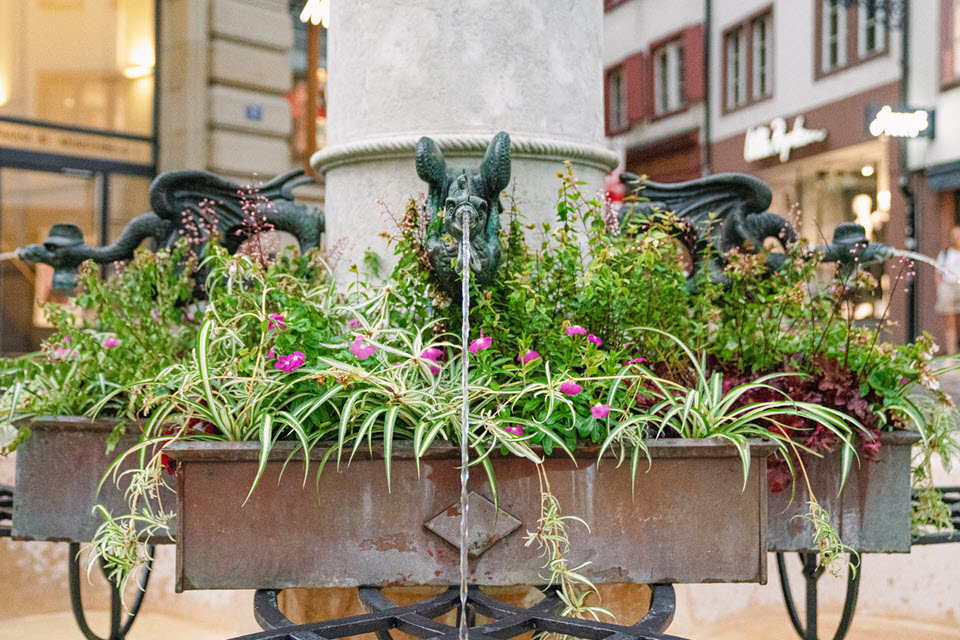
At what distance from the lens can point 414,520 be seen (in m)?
1.70

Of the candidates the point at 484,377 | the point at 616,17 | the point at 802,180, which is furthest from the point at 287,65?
the point at 616,17

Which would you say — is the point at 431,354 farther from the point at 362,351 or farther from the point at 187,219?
the point at 187,219

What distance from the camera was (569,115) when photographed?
2.44m

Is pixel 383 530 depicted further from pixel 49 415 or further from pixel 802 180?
pixel 802 180

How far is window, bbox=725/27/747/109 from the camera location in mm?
16469

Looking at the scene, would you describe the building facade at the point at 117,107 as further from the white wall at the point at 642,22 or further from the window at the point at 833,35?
the white wall at the point at 642,22

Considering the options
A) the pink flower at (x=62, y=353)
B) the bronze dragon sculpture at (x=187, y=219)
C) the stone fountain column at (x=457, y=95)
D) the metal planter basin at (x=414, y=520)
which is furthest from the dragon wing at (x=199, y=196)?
the metal planter basin at (x=414, y=520)

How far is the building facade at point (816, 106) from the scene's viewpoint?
1173 cm

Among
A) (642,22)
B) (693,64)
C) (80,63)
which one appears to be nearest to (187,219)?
(80,63)

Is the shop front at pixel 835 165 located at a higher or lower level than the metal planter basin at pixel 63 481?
higher

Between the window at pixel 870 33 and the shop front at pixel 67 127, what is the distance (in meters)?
9.79

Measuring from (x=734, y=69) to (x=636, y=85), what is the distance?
9.74 feet

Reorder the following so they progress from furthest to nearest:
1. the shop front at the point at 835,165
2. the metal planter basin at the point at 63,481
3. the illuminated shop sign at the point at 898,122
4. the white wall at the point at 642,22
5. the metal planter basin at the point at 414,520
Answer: the white wall at the point at 642,22
the shop front at the point at 835,165
the illuminated shop sign at the point at 898,122
the metal planter basin at the point at 63,481
the metal planter basin at the point at 414,520

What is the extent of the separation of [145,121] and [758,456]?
8.22 m
